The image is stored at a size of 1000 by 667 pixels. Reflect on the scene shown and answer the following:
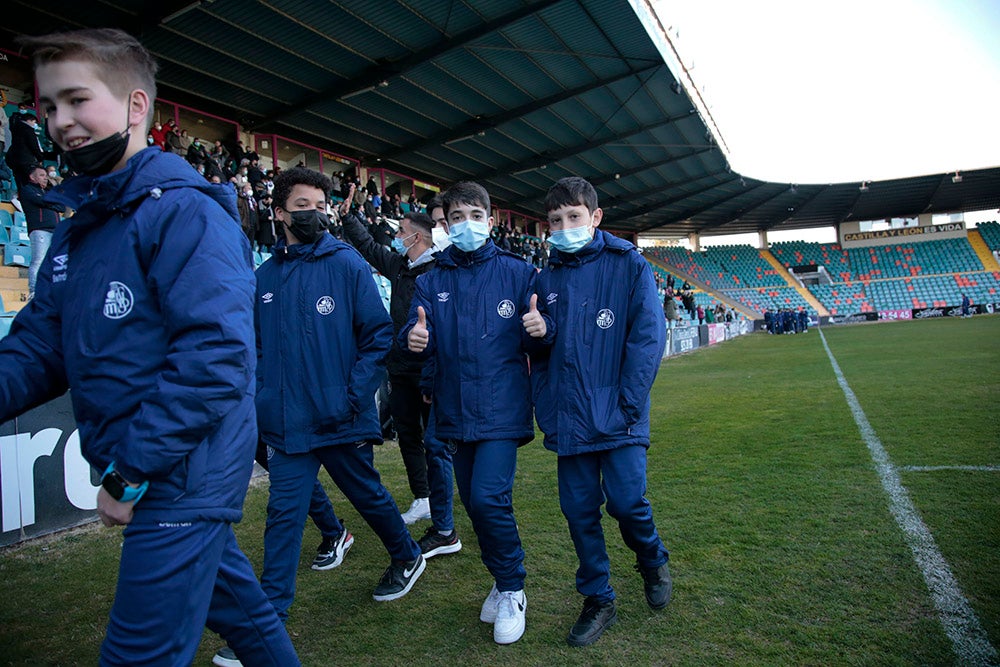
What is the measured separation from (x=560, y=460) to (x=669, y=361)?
1559 centimetres

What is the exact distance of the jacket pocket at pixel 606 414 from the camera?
275cm

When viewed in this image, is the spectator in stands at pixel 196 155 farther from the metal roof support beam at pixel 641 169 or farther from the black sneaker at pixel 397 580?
the metal roof support beam at pixel 641 169

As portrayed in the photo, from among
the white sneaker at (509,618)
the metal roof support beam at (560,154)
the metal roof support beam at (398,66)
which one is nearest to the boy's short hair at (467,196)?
the white sneaker at (509,618)

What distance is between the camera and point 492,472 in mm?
2855

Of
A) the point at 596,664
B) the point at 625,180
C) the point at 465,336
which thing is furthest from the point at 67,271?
the point at 625,180

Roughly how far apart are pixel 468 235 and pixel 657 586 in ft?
6.31

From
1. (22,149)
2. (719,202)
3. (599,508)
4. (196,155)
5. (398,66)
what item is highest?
(719,202)

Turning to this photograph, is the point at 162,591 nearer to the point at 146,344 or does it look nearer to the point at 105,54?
the point at 146,344

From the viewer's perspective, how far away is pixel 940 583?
9.29 ft

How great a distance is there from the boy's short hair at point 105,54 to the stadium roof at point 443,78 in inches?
469

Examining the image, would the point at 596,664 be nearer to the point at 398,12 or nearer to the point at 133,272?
the point at 133,272

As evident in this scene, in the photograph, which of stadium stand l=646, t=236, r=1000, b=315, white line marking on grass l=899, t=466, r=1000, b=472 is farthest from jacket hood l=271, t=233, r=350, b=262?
stadium stand l=646, t=236, r=1000, b=315

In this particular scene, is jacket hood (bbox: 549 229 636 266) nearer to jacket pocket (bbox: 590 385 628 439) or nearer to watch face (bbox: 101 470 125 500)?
jacket pocket (bbox: 590 385 628 439)

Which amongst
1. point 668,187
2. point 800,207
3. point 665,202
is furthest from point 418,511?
point 800,207
